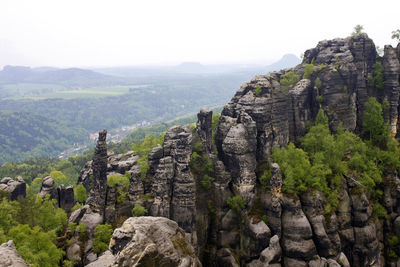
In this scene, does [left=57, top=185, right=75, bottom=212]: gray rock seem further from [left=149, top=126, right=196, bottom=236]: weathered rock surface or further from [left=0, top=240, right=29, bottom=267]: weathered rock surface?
[left=0, top=240, right=29, bottom=267]: weathered rock surface

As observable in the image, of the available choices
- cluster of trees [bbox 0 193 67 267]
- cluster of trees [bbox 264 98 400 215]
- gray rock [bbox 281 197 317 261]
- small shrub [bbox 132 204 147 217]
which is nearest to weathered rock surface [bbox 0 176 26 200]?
cluster of trees [bbox 0 193 67 267]

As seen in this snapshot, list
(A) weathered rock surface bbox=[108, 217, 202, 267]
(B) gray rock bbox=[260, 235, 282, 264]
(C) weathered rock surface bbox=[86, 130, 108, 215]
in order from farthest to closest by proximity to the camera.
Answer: (C) weathered rock surface bbox=[86, 130, 108, 215] → (B) gray rock bbox=[260, 235, 282, 264] → (A) weathered rock surface bbox=[108, 217, 202, 267]

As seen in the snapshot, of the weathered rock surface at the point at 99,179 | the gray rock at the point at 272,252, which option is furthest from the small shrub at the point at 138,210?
the gray rock at the point at 272,252

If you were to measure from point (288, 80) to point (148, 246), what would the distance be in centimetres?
4563

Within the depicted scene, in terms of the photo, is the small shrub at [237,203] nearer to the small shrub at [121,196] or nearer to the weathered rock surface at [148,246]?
the small shrub at [121,196]

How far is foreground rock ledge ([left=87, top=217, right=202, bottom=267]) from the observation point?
23.8m

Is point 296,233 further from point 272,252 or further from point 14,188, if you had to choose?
point 14,188

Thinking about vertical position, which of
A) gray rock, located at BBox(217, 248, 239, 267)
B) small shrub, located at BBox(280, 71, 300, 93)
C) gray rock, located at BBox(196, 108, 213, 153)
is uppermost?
small shrub, located at BBox(280, 71, 300, 93)

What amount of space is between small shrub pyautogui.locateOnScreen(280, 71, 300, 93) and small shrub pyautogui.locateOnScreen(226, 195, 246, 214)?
2510cm

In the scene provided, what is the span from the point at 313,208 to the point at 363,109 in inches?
1099

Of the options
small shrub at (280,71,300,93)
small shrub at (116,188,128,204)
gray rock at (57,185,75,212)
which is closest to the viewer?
small shrub at (116,188,128,204)

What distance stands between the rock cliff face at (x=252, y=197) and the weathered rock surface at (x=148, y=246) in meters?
10.4

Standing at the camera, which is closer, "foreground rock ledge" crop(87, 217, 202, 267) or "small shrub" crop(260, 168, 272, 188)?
"foreground rock ledge" crop(87, 217, 202, 267)

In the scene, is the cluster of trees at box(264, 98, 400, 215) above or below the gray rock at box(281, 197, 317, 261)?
above
